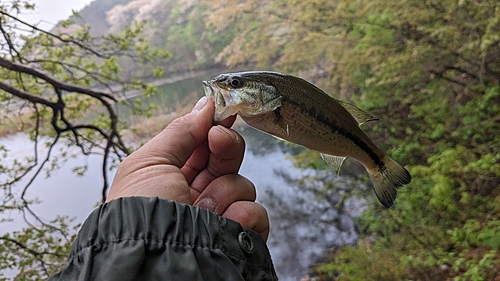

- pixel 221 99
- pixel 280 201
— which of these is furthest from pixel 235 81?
pixel 280 201

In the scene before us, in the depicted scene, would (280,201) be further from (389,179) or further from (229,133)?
(229,133)

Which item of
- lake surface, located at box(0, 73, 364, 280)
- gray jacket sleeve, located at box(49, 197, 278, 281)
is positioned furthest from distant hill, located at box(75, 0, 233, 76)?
gray jacket sleeve, located at box(49, 197, 278, 281)

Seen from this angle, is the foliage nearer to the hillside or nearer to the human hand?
the hillside

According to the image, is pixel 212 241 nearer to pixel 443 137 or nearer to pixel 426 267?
pixel 426 267

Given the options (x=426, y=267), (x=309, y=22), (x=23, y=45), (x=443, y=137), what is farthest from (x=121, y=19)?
(x=426, y=267)

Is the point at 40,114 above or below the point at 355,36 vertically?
above
